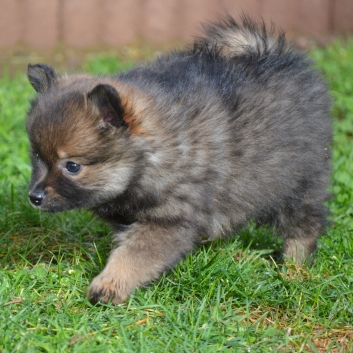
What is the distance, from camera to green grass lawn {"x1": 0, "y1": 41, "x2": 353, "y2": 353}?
3029 mm

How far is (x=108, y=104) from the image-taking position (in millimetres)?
3205

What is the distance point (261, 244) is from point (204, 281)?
2.86 feet

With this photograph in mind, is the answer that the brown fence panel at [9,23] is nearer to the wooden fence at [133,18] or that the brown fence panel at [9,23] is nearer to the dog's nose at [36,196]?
the wooden fence at [133,18]

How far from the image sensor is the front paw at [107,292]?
3352 mm

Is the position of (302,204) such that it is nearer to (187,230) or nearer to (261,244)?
(261,244)

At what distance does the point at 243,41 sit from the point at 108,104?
1.25 metres

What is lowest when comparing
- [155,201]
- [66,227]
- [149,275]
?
[66,227]

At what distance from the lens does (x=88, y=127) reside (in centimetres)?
322

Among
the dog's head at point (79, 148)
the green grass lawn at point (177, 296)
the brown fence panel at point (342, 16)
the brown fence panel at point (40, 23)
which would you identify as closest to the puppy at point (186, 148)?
the dog's head at point (79, 148)

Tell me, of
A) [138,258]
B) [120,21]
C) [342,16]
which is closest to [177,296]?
[138,258]

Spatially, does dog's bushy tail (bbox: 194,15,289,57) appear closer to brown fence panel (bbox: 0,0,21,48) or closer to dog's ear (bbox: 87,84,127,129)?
dog's ear (bbox: 87,84,127,129)

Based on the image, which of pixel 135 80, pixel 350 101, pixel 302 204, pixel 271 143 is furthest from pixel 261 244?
pixel 350 101

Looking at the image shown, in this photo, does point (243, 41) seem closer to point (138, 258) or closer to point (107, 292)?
point (138, 258)

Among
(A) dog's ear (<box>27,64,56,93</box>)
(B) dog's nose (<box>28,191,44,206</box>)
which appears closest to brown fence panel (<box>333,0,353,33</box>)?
(A) dog's ear (<box>27,64,56,93</box>)
